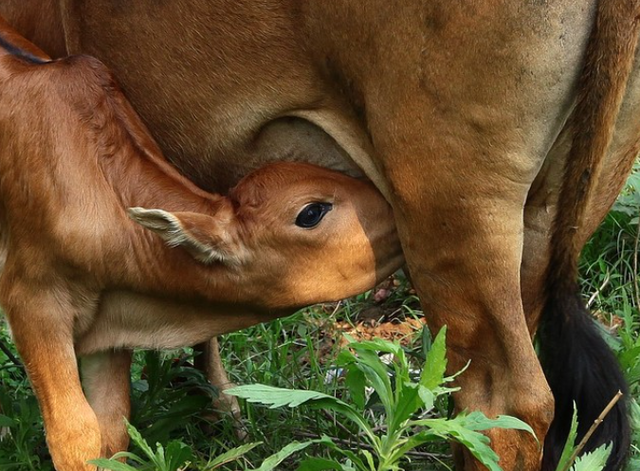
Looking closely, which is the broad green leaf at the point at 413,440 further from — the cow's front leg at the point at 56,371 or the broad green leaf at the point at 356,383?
the cow's front leg at the point at 56,371

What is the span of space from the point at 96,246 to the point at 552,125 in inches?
74.1

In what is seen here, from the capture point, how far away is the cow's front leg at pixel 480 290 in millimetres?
4320

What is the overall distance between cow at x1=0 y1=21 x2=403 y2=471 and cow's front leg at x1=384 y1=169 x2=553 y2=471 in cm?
47

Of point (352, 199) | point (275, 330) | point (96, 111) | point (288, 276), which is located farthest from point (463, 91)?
point (275, 330)

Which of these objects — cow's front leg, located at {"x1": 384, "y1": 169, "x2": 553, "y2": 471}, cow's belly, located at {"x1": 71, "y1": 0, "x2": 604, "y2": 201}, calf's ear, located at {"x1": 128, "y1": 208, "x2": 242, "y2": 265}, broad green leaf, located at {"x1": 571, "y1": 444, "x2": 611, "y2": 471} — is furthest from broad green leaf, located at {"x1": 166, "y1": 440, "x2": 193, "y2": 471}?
broad green leaf, located at {"x1": 571, "y1": 444, "x2": 611, "y2": 471}

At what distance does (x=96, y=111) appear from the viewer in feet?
16.6

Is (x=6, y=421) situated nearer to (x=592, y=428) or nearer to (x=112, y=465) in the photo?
(x=112, y=465)

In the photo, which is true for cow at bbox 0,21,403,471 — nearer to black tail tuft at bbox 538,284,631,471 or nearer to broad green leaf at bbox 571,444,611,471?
black tail tuft at bbox 538,284,631,471

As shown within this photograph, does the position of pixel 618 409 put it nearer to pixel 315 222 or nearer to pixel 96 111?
pixel 315 222

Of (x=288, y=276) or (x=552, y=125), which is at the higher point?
(x=552, y=125)

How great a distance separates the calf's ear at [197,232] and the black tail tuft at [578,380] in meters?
1.29

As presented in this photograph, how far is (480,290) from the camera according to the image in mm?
4410

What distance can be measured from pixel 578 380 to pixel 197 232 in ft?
5.25

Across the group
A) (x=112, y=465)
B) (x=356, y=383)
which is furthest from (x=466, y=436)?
(x=112, y=465)
